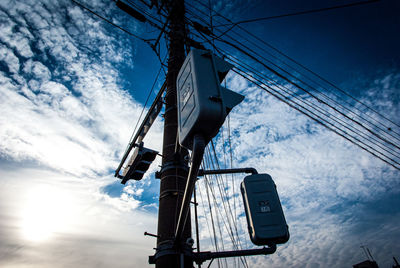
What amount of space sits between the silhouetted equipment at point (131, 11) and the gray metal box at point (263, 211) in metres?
6.06

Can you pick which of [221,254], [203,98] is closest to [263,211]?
[221,254]

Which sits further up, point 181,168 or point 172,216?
point 181,168

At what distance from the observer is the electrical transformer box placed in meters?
1.37

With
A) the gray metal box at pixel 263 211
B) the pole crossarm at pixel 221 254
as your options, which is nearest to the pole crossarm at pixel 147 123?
the pole crossarm at pixel 221 254

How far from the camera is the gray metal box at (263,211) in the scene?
204 cm

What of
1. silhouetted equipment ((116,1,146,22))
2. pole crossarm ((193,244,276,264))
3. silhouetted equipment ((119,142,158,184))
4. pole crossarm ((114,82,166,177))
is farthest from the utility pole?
silhouetted equipment ((116,1,146,22))

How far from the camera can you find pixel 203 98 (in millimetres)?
1387

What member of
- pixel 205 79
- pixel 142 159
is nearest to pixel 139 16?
pixel 142 159

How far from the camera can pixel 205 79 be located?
5.06 ft

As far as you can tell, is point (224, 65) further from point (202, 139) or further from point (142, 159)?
point (142, 159)

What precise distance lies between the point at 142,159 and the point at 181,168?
1.20 meters

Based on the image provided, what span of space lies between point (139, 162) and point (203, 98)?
3.31 meters

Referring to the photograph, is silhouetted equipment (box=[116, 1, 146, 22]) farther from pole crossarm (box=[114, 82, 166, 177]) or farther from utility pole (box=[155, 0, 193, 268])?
pole crossarm (box=[114, 82, 166, 177])

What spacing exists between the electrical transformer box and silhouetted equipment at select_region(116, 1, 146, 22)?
5306 millimetres
